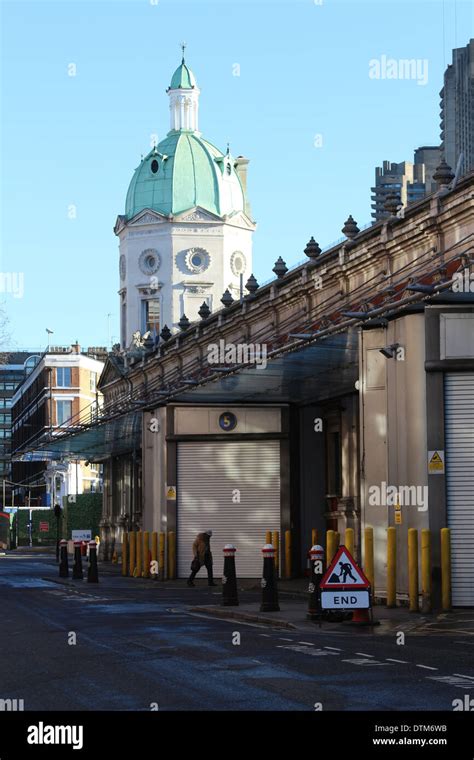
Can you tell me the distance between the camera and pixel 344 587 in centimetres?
2023

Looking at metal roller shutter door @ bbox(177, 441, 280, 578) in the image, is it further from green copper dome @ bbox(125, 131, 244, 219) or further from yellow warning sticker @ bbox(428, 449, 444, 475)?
green copper dome @ bbox(125, 131, 244, 219)

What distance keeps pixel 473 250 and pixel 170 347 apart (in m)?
25.4

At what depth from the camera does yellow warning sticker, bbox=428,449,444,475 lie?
23.9 meters

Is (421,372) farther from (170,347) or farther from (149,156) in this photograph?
(149,156)

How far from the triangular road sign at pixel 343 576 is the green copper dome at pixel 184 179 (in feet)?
228

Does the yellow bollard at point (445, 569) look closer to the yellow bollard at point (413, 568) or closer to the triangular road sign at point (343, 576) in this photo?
the yellow bollard at point (413, 568)

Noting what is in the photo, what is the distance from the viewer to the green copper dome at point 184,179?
291ft

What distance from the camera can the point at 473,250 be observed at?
84.7 feet

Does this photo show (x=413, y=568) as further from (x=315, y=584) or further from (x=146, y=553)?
(x=146, y=553)

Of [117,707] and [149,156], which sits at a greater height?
[149,156]

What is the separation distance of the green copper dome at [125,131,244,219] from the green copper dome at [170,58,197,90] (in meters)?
4.93

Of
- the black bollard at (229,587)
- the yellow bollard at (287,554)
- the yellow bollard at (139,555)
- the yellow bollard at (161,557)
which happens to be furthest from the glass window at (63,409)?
the black bollard at (229,587)

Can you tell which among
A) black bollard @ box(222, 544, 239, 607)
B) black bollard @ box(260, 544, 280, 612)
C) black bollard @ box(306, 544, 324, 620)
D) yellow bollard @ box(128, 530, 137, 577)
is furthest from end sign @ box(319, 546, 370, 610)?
yellow bollard @ box(128, 530, 137, 577)
